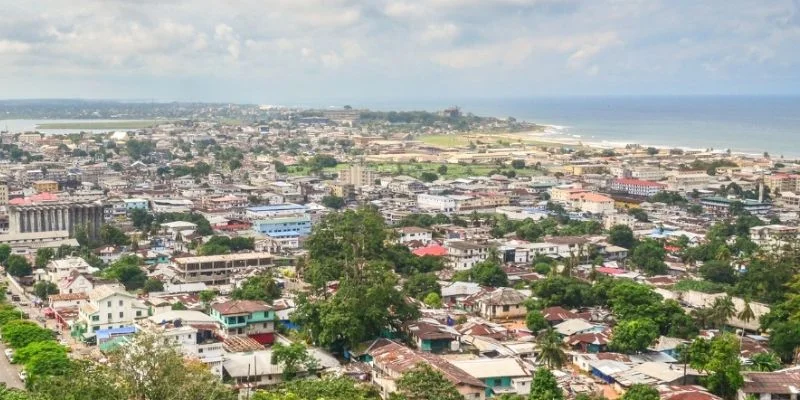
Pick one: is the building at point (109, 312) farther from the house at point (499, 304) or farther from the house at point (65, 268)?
the house at point (499, 304)

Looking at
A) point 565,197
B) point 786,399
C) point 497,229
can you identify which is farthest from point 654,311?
point 565,197

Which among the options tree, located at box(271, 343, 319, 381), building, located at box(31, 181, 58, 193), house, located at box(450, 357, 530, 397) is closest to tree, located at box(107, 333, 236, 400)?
tree, located at box(271, 343, 319, 381)

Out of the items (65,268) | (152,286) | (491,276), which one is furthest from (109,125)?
(491,276)

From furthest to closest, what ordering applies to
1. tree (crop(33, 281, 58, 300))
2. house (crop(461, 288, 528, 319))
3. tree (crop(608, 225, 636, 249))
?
tree (crop(608, 225, 636, 249)) < tree (crop(33, 281, 58, 300)) < house (crop(461, 288, 528, 319))

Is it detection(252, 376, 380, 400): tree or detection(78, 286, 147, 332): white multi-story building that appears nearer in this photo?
detection(252, 376, 380, 400): tree

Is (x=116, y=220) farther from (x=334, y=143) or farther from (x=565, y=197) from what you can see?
(x=334, y=143)

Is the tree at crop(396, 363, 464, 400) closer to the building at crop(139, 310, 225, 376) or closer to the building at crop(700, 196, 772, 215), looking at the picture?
the building at crop(139, 310, 225, 376)

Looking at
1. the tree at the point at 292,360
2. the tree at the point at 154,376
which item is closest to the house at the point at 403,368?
the tree at the point at 292,360
